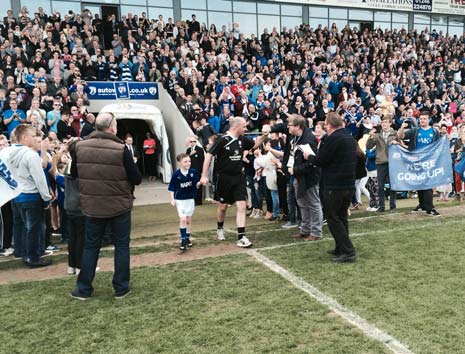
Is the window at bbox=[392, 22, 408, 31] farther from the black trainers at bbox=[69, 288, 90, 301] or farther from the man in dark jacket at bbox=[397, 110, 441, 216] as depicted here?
the black trainers at bbox=[69, 288, 90, 301]

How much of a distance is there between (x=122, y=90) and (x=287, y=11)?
50.7 ft

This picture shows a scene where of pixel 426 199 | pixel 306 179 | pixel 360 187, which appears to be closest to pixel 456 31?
pixel 360 187

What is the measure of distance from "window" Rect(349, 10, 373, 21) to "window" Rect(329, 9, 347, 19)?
0.39 meters

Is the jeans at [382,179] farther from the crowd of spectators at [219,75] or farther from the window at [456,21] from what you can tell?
the window at [456,21]

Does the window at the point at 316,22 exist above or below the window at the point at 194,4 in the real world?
below

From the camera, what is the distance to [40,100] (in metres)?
12.2

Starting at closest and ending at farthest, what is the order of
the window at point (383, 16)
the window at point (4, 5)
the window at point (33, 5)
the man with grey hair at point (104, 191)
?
Result: 1. the man with grey hair at point (104, 191)
2. the window at point (4, 5)
3. the window at point (33, 5)
4. the window at point (383, 16)

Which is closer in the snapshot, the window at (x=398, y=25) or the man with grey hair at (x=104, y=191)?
the man with grey hair at (x=104, y=191)

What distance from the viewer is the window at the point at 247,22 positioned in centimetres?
2602

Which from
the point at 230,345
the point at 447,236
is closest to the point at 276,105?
the point at 447,236

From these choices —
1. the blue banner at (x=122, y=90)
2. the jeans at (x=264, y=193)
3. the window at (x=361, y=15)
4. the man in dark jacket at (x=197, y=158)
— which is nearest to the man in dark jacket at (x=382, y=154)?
the jeans at (x=264, y=193)

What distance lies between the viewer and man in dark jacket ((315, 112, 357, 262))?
595cm

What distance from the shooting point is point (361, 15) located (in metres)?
29.1

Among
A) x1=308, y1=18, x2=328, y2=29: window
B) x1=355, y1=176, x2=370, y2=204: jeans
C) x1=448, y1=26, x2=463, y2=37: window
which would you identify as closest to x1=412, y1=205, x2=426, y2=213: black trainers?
x1=355, y1=176, x2=370, y2=204: jeans
